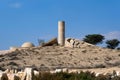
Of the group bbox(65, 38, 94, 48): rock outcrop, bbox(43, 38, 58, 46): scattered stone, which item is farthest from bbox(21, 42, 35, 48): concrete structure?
bbox(65, 38, 94, 48): rock outcrop

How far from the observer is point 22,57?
49.0 metres

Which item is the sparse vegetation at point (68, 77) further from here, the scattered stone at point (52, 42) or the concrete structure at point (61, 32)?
the scattered stone at point (52, 42)

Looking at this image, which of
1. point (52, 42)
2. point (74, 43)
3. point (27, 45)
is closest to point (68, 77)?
point (74, 43)

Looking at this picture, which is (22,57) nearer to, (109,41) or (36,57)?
(36,57)

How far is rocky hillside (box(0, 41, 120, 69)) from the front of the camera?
4576 centimetres

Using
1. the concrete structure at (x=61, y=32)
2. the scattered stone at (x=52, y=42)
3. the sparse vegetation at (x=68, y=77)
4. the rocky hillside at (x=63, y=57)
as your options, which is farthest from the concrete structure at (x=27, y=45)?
the sparse vegetation at (x=68, y=77)

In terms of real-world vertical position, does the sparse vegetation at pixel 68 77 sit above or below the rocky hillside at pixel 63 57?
below

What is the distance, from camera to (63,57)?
51.0 meters

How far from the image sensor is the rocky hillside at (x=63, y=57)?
150 ft

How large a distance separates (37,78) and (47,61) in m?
29.3

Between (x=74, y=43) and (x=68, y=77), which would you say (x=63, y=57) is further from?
(x=68, y=77)

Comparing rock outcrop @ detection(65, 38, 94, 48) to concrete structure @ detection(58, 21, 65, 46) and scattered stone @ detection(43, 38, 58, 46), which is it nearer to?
concrete structure @ detection(58, 21, 65, 46)

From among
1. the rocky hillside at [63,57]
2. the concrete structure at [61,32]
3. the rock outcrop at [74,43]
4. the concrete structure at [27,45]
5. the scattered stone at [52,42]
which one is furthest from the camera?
the concrete structure at [27,45]

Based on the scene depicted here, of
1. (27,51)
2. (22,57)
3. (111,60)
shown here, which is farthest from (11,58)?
(111,60)
